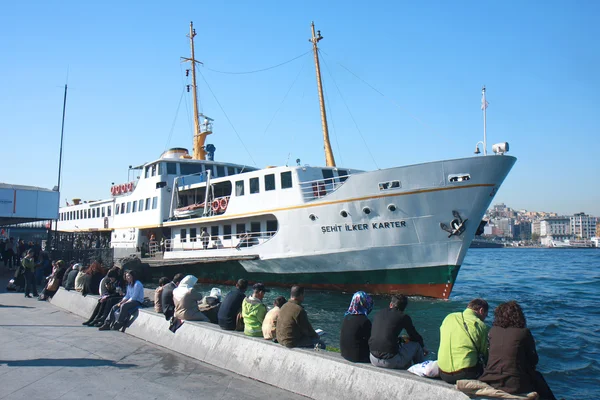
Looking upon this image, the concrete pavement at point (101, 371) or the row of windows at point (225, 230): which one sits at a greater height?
the row of windows at point (225, 230)

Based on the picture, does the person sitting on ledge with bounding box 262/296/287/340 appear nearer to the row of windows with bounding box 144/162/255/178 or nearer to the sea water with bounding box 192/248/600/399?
the sea water with bounding box 192/248/600/399

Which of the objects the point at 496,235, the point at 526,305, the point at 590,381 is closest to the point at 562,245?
the point at 496,235

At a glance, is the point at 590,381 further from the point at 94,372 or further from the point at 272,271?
the point at 272,271

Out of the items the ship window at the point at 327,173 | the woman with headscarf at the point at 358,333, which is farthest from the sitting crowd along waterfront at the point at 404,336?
the ship window at the point at 327,173

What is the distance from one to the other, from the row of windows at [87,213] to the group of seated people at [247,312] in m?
24.6

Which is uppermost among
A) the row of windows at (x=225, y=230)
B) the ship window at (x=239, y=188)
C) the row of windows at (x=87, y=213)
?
the ship window at (x=239, y=188)

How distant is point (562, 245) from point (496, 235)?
42577 mm

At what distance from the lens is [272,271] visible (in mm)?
19469

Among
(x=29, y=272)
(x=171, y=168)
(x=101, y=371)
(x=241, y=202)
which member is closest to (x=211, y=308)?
(x=101, y=371)

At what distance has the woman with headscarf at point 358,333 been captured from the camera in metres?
5.78

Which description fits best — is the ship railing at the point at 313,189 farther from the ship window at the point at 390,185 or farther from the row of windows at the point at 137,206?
the row of windows at the point at 137,206

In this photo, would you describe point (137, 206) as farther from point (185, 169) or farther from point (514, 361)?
point (514, 361)

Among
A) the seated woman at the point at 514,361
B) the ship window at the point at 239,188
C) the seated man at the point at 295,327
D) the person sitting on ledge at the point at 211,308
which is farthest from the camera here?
the ship window at the point at 239,188

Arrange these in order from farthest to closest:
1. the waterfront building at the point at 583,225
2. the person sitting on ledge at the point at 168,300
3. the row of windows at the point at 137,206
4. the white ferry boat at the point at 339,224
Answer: the waterfront building at the point at 583,225
the row of windows at the point at 137,206
the white ferry boat at the point at 339,224
the person sitting on ledge at the point at 168,300
